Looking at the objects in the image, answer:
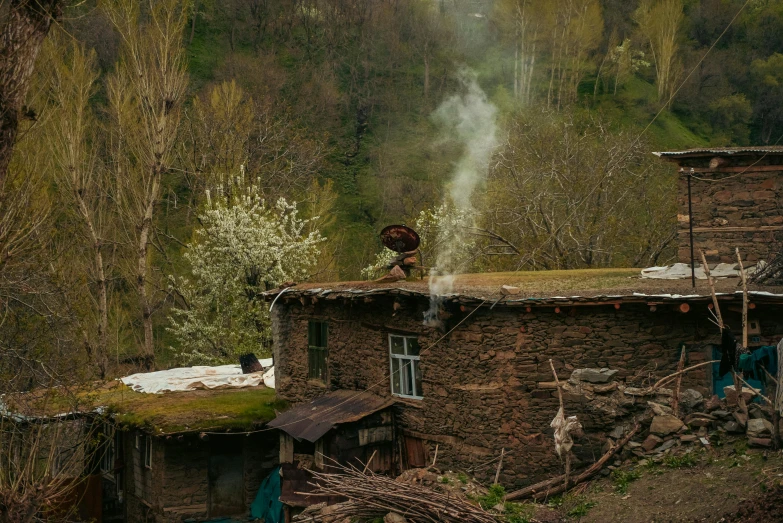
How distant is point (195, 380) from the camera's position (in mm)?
22141

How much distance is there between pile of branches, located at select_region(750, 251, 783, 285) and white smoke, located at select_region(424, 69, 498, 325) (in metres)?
5.19

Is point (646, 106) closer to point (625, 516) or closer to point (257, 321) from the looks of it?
point (257, 321)

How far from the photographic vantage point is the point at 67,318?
17.0 meters

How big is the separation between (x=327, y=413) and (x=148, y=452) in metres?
5.33

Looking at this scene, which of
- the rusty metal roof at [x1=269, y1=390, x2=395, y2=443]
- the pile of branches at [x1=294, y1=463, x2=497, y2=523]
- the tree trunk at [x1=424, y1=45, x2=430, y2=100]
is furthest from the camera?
the tree trunk at [x1=424, y1=45, x2=430, y2=100]

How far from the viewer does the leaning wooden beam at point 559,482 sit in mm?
12547

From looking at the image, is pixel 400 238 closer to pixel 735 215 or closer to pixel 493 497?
pixel 493 497

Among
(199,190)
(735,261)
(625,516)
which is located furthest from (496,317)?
(199,190)

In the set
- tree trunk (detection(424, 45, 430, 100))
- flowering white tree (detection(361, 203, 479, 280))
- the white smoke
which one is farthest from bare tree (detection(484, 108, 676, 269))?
tree trunk (detection(424, 45, 430, 100))

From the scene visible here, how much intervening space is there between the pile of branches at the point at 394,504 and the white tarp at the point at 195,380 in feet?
30.5

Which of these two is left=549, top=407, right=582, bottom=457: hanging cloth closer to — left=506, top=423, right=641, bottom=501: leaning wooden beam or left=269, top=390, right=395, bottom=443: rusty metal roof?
left=506, top=423, right=641, bottom=501: leaning wooden beam

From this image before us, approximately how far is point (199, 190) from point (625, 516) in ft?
88.1

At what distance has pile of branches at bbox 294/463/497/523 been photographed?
11.0 metres

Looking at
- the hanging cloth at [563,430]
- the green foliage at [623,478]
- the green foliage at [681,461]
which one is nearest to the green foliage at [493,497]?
the hanging cloth at [563,430]
